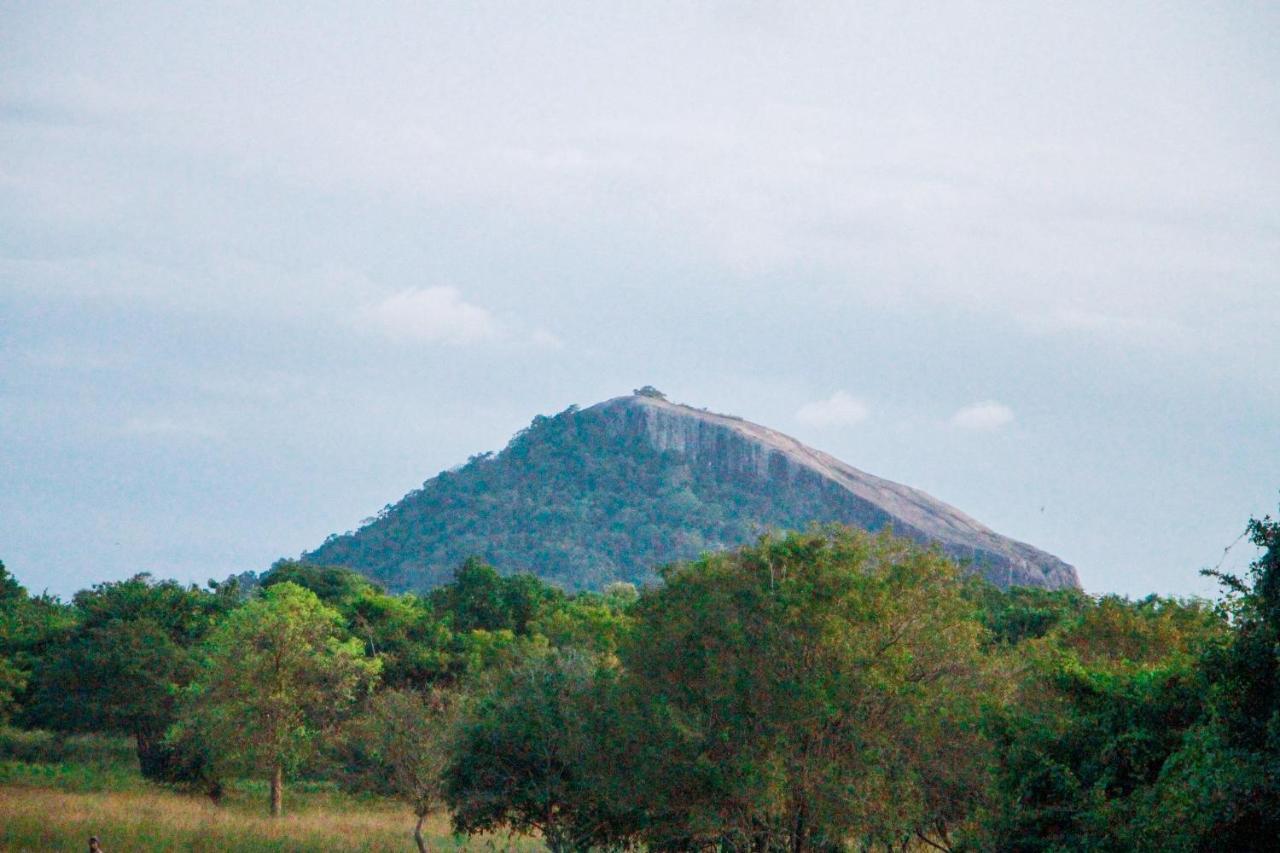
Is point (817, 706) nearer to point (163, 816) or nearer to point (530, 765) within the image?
Answer: point (530, 765)

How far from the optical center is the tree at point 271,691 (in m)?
42.5

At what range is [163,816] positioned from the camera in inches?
1468

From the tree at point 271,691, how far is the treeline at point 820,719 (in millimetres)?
90

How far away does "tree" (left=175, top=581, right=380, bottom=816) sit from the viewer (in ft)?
139

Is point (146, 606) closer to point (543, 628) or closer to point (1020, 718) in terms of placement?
point (543, 628)

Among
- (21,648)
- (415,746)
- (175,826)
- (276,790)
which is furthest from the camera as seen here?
(21,648)

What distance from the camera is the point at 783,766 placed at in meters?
24.5

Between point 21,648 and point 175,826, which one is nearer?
point 175,826

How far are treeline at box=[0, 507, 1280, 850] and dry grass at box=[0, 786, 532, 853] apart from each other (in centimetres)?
182

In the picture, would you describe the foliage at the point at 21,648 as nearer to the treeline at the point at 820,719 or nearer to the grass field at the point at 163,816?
the grass field at the point at 163,816

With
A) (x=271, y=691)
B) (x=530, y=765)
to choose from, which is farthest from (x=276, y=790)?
(x=530, y=765)

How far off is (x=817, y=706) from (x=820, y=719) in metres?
0.34

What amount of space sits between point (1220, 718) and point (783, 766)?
1150 centimetres

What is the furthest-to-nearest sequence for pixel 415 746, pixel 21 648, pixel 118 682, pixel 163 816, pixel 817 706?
1. pixel 21 648
2. pixel 118 682
3. pixel 163 816
4. pixel 415 746
5. pixel 817 706
